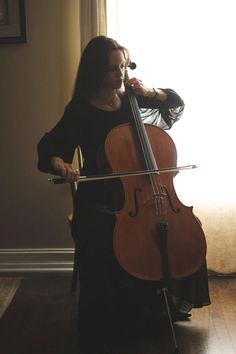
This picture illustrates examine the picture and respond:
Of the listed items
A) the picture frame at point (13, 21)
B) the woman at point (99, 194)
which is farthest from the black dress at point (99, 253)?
the picture frame at point (13, 21)

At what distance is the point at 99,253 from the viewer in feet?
4.89

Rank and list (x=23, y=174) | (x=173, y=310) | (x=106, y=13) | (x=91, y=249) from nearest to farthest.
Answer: (x=91, y=249), (x=173, y=310), (x=106, y=13), (x=23, y=174)

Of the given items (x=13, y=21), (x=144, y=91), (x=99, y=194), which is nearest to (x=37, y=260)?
(x=99, y=194)

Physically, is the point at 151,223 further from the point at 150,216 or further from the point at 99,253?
the point at 99,253

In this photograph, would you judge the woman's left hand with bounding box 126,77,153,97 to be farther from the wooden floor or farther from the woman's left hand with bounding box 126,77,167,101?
the wooden floor

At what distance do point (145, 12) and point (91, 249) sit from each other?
130 cm

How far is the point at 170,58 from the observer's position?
2102 millimetres

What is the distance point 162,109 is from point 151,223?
641 mm

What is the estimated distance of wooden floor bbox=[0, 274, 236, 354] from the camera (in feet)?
5.02

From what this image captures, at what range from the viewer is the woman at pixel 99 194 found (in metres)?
1.50

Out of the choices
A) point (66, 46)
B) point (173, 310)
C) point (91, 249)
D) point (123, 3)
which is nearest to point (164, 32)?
point (123, 3)

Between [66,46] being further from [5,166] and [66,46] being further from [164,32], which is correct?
[5,166]

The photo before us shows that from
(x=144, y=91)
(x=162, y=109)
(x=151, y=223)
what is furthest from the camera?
(x=162, y=109)

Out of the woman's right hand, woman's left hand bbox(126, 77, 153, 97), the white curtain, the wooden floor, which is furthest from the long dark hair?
the wooden floor
